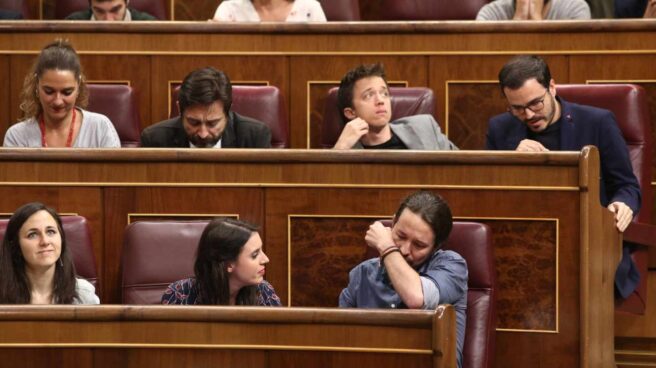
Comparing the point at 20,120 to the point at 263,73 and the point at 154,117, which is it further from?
the point at 263,73

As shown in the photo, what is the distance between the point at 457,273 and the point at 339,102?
42 centimetres

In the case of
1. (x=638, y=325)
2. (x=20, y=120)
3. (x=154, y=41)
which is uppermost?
(x=154, y=41)

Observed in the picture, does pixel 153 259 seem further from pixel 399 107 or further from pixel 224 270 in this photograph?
pixel 399 107

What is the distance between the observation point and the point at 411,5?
2.02m

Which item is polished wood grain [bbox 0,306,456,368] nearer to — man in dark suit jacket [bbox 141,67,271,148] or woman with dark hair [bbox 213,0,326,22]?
man in dark suit jacket [bbox 141,67,271,148]

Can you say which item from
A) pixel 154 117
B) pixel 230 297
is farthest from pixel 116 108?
pixel 230 297

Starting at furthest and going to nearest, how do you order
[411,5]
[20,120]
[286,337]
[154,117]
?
[411,5] → [154,117] → [20,120] → [286,337]

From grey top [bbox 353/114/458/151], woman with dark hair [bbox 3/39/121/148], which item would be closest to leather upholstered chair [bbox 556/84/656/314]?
grey top [bbox 353/114/458/151]

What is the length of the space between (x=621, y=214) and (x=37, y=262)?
0.57 metres

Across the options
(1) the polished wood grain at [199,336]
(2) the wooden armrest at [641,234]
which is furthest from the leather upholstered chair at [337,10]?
(1) the polished wood grain at [199,336]

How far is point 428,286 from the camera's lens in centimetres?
117

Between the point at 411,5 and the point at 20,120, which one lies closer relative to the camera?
the point at 20,120

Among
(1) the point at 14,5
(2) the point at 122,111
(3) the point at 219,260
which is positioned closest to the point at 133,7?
(1) the point at 14,5

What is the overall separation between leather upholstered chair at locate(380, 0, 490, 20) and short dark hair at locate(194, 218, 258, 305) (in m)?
0.85
